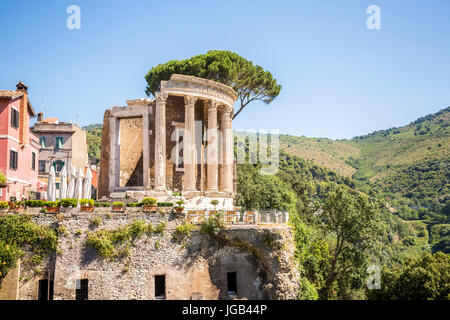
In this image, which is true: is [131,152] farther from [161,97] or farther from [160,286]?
[160,286]

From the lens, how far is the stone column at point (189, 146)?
1330 inches

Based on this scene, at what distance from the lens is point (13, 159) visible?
103 ft

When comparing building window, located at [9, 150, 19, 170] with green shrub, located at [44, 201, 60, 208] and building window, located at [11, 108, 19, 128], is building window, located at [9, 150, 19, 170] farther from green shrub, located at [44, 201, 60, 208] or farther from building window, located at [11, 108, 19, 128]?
green shrub, located at [44, 201, 60, 208]

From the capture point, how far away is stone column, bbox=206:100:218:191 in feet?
116

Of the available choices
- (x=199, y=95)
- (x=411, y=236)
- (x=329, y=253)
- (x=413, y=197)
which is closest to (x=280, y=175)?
(x=329, y=253)

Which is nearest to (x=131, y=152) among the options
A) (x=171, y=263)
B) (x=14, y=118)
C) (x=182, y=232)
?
(x=14, y=118)

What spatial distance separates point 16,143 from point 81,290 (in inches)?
522

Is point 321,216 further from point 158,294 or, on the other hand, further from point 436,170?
point 436,170

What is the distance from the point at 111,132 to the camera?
36.3 m

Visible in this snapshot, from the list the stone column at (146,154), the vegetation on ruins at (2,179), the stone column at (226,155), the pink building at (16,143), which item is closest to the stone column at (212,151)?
the stone column at (226,155)

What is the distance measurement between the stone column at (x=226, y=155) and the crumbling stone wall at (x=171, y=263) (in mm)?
10533

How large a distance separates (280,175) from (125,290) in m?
39.0

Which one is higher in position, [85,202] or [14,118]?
[14,118]

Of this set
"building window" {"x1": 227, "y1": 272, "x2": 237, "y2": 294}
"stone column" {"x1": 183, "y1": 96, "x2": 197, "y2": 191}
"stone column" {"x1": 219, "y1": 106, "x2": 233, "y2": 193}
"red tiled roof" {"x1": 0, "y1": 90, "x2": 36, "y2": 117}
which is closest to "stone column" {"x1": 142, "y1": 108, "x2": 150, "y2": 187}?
"stone column" {"x1": 183, "y1": 96, "x2": 197, "y2": 191}
